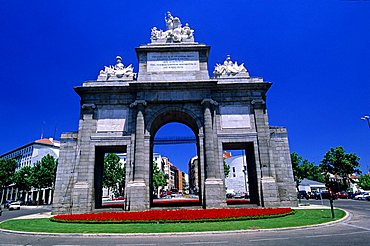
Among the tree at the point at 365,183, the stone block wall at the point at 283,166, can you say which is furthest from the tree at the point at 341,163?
the stone block wall at the point at 283,166

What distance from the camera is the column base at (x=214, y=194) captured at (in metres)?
22.4

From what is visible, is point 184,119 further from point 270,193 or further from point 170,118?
point 270,193

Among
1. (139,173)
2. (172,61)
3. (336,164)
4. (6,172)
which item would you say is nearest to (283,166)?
(139,173)

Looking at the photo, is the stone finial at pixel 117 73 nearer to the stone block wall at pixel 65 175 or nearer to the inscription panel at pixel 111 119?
the inscription panel at pixel 111 119

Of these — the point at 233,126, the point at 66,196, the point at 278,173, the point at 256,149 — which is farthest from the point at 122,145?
the point at 278,173

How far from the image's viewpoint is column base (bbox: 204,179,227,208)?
73.4ft

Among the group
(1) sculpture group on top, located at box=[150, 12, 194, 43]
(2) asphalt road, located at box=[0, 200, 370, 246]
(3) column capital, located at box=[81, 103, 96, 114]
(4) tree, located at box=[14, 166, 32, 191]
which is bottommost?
(2) asphalt road, located at box=[0, 200, 370, 246]

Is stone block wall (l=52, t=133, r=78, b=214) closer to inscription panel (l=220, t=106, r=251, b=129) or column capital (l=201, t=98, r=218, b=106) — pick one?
column capital (l=201, t=98, r=218, b=106)

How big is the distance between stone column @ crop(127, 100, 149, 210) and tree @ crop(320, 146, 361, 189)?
58913mm

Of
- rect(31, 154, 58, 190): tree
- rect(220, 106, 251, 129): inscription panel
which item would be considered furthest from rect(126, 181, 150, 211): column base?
rect(31, 154, 58, 190): tree

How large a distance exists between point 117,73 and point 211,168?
1510 centimetres

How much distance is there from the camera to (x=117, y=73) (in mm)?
27922

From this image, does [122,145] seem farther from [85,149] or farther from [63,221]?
[63,221]

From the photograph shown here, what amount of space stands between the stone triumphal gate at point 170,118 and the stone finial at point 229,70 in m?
0.11
